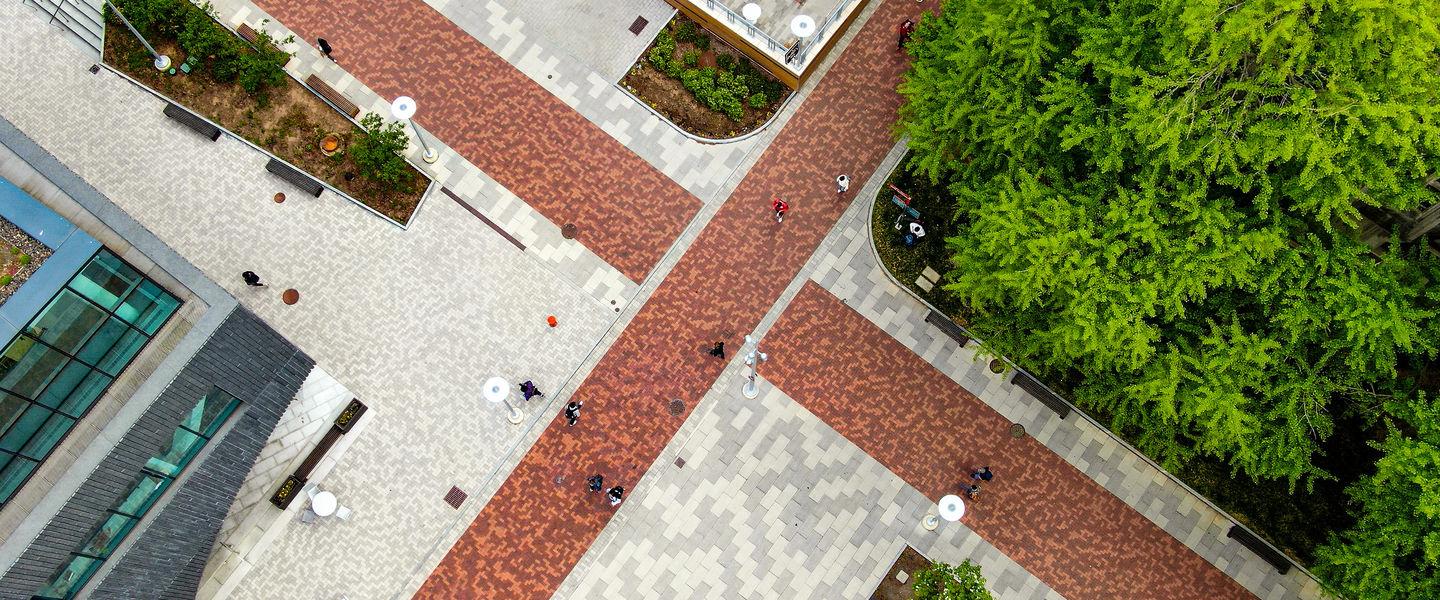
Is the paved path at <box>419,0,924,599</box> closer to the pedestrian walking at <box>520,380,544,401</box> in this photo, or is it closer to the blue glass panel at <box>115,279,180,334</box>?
the pedestrian walking at <box>520,380,544,401</box>

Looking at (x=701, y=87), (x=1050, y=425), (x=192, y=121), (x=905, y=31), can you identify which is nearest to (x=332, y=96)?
(x=192, y=121)

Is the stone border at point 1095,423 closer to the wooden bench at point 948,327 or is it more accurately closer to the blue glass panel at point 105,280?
the wooden bench at point 948,327

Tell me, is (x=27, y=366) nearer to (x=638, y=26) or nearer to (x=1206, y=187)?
(x=638, y=26)

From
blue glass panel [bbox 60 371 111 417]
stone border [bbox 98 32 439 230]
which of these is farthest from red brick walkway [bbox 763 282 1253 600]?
blue glass panel [bbox 60 371 111 417]

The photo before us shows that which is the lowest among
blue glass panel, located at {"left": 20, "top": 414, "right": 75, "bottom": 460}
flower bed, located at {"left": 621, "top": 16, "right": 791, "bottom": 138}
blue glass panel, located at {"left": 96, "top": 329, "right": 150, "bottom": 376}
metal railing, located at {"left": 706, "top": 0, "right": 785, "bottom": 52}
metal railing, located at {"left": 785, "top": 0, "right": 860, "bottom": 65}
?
blue glass panel, located at {"left": 20, "top": 414, "right": 75, "bottom": 460}

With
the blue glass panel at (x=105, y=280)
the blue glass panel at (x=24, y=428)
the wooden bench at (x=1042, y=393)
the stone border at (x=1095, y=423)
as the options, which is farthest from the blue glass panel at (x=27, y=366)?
the wooden bench at (x=1042, y=393)

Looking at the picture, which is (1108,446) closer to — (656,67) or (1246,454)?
(1246,454)

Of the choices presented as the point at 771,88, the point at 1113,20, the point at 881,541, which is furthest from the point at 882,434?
the point at 1113,20
